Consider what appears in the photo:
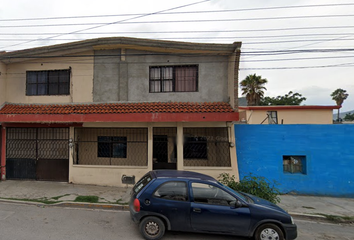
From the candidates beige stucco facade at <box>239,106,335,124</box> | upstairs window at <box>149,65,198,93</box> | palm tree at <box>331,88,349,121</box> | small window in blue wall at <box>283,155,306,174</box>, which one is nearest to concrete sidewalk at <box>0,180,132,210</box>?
upstairs window at <box>149,65,198,93</box>

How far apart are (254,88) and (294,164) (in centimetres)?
1720

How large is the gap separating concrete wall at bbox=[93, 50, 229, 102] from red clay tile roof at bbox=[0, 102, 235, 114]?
0.39m

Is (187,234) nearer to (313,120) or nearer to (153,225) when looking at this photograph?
Result: (153,225)

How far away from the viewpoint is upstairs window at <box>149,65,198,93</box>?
827cm

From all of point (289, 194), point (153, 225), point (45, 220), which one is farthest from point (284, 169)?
point (45, 220)

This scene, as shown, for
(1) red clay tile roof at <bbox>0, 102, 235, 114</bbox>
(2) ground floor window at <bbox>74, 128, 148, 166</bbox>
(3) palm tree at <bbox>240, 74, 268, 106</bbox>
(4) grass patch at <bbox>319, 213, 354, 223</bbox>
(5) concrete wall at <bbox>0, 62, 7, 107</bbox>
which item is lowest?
(4) grass patch at <bbox>319, 213, 354, 223</bbox>

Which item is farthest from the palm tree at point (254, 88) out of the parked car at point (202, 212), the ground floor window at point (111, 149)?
the parked car at point (202, 212)

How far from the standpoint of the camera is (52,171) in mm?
8016

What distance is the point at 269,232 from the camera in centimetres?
368

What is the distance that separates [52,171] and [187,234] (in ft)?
22.5

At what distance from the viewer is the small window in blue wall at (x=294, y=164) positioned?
7738 millimetres

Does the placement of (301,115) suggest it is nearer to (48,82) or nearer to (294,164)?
(294,164)

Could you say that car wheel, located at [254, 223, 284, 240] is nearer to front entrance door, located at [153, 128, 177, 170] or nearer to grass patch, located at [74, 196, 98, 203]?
grass patch, located at [74, 196, 98, 203]

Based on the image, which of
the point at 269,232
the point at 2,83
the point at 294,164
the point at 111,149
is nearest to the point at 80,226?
the point at 269,232
